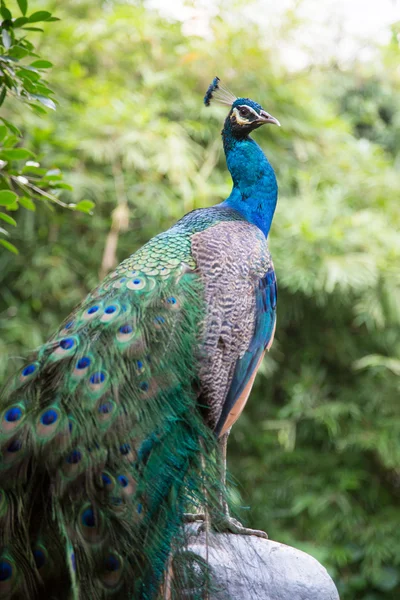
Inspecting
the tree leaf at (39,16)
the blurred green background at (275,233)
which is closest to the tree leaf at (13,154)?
the tree leaf at (39,16)

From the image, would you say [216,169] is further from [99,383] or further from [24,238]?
[99,383]

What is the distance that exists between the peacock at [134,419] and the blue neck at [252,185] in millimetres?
167

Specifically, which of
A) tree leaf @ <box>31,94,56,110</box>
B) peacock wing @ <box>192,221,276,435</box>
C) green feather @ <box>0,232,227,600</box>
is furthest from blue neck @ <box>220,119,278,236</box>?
tree leaf @ <box>31,94,56,110</box>

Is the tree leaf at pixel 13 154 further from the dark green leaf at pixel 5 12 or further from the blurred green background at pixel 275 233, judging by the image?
the blurred green background at pixel 275 233

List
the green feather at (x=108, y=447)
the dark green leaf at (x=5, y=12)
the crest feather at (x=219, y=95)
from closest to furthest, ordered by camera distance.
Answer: the green feather at (x=108, y=447)
the dark green leaf at (x=5, y=12)
the crest feather at (x=219, y=95)

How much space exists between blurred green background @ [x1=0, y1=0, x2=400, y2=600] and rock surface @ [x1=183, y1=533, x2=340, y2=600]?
143cm

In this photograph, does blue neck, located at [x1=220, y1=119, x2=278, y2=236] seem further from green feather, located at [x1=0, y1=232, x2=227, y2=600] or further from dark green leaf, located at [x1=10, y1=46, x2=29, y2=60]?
dark green leaf, located at [x1=10, y1=46, x2=29, y2=60]

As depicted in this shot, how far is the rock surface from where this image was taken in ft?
4.56

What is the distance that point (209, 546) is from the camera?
1.37 metres

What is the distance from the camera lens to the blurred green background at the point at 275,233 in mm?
2975

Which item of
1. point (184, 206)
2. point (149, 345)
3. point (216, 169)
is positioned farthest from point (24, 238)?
point (149, 345)

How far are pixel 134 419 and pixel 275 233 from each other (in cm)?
Answer: 191

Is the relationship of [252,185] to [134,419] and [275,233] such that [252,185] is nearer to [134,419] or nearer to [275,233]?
[134,419]

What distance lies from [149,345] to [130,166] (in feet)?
5.80
